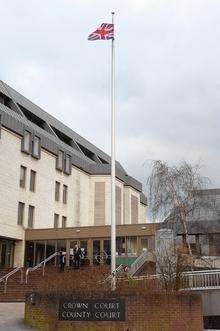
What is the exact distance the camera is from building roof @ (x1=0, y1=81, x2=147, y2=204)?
44000 millimetres

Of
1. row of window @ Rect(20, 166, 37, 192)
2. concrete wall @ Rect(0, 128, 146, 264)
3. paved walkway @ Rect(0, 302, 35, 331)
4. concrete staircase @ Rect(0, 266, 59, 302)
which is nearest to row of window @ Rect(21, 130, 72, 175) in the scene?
concrete wall @ Rect(0, 128, 146, 264)

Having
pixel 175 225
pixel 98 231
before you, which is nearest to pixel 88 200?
pixel 98 231

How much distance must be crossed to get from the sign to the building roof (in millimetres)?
Result: 24904

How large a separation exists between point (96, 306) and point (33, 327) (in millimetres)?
2315

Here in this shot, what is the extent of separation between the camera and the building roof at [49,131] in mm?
44000

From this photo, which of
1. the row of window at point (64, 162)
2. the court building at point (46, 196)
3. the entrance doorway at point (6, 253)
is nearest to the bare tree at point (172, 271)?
the court building at point (46, 196)

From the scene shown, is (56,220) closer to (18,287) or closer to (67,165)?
(67,165)

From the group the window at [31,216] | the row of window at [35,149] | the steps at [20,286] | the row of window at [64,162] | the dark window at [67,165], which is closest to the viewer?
the steps at [20,286]

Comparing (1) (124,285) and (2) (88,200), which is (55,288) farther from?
(2) (88,200)

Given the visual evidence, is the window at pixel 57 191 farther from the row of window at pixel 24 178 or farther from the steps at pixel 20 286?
the steps at pixel 20 286

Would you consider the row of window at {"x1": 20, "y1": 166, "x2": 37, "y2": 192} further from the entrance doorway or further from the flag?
the flag

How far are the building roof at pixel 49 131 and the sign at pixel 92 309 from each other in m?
24.9

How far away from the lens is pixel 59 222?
161ft

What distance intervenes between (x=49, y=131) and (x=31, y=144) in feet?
37.0
